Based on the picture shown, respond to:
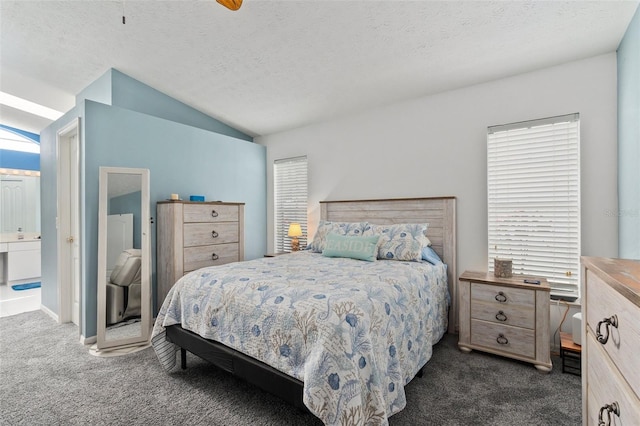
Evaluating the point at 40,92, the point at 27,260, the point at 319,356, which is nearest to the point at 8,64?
the point at 40,92

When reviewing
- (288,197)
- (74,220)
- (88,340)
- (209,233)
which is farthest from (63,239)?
(288,197)

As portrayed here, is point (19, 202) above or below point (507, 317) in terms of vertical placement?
above

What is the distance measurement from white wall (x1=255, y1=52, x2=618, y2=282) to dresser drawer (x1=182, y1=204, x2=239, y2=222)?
116cm

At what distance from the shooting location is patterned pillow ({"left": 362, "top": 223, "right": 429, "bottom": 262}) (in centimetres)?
292

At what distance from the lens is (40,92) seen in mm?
4203

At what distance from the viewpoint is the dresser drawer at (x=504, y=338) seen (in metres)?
2.37

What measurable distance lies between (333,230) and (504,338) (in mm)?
1900

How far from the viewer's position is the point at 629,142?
7.16 feet

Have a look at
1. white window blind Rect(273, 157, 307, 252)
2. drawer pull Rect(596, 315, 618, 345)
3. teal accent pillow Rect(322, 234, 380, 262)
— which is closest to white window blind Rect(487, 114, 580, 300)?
teal accent pillow Rect(322, 234, 380, 262)

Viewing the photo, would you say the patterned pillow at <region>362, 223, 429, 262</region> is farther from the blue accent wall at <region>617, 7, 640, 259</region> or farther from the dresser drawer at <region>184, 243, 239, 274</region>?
the dresser drawer at <region>184, 243, 239, 274</region>

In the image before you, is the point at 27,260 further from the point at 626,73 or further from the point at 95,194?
the point at 626,73

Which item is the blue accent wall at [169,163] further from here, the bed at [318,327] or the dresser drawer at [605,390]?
the dresser drawer at [605,390]

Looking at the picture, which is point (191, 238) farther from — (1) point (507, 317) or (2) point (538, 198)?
(2) point (538, 198)

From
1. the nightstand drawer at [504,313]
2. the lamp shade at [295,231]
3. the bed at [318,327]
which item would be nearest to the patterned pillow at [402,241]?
the bed at [318,327]
